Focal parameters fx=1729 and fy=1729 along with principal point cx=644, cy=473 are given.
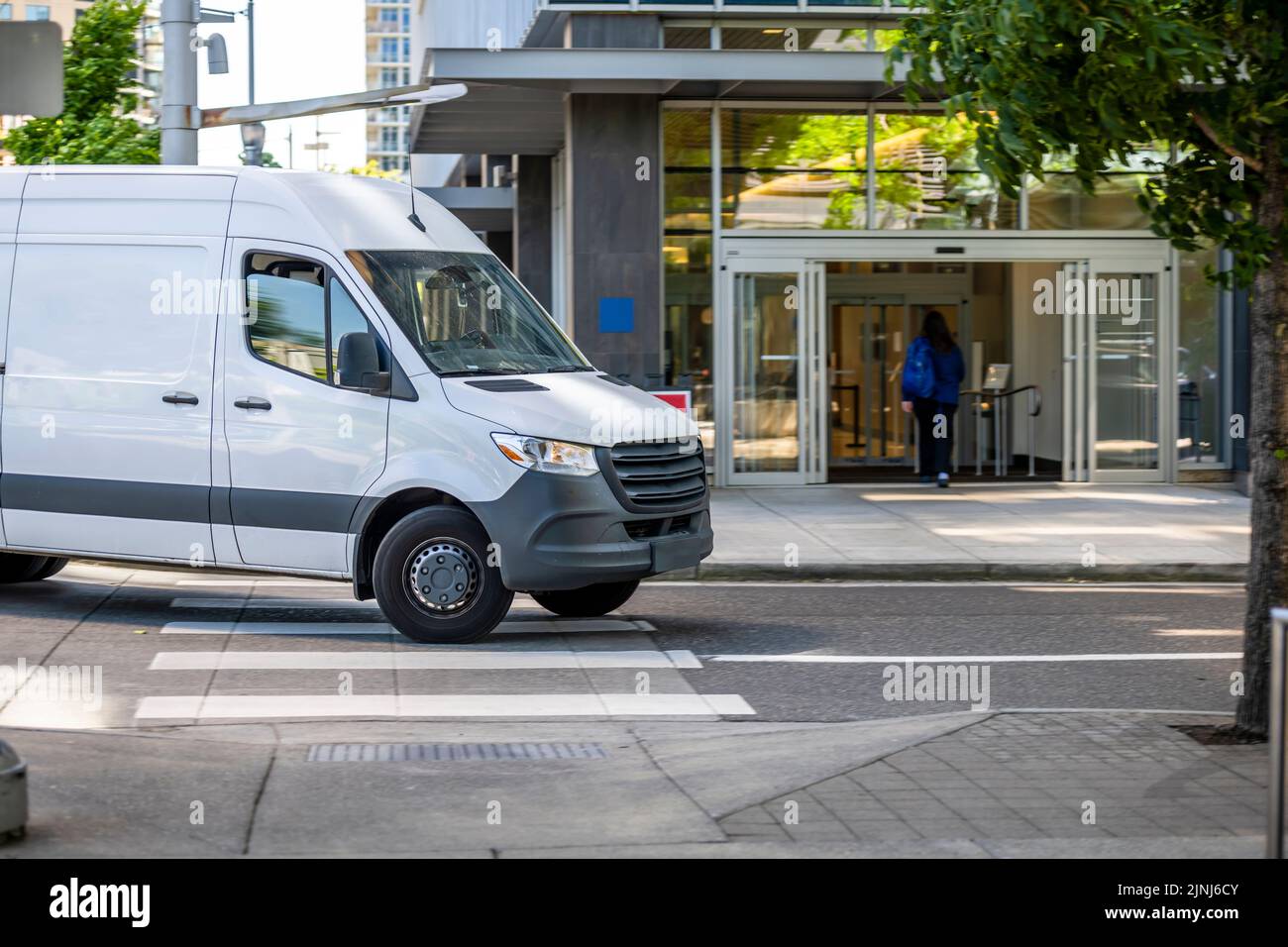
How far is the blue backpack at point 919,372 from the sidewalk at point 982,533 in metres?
1.13

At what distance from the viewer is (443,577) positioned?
9.70 metres

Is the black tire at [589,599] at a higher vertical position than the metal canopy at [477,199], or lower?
lower

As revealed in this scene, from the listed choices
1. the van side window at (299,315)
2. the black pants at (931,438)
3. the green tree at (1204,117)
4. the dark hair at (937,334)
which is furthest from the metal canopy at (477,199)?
the green tree at (1204,117)

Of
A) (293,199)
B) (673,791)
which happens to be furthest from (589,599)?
(673,791)

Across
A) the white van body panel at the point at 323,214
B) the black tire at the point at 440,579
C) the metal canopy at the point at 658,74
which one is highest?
the metal canopy at the point at 658,74

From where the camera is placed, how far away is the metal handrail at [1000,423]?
74.1ft

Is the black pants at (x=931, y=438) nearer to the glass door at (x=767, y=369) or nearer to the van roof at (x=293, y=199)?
the glass door at (x=767, y=369)

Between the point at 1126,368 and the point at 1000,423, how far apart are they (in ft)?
8.70

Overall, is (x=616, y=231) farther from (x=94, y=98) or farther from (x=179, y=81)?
(x=94, y=98)

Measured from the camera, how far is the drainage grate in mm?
6906

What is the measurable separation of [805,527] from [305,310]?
22.7ft

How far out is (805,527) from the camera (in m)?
15.9

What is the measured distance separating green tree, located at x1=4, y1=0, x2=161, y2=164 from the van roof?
28.9 meters
